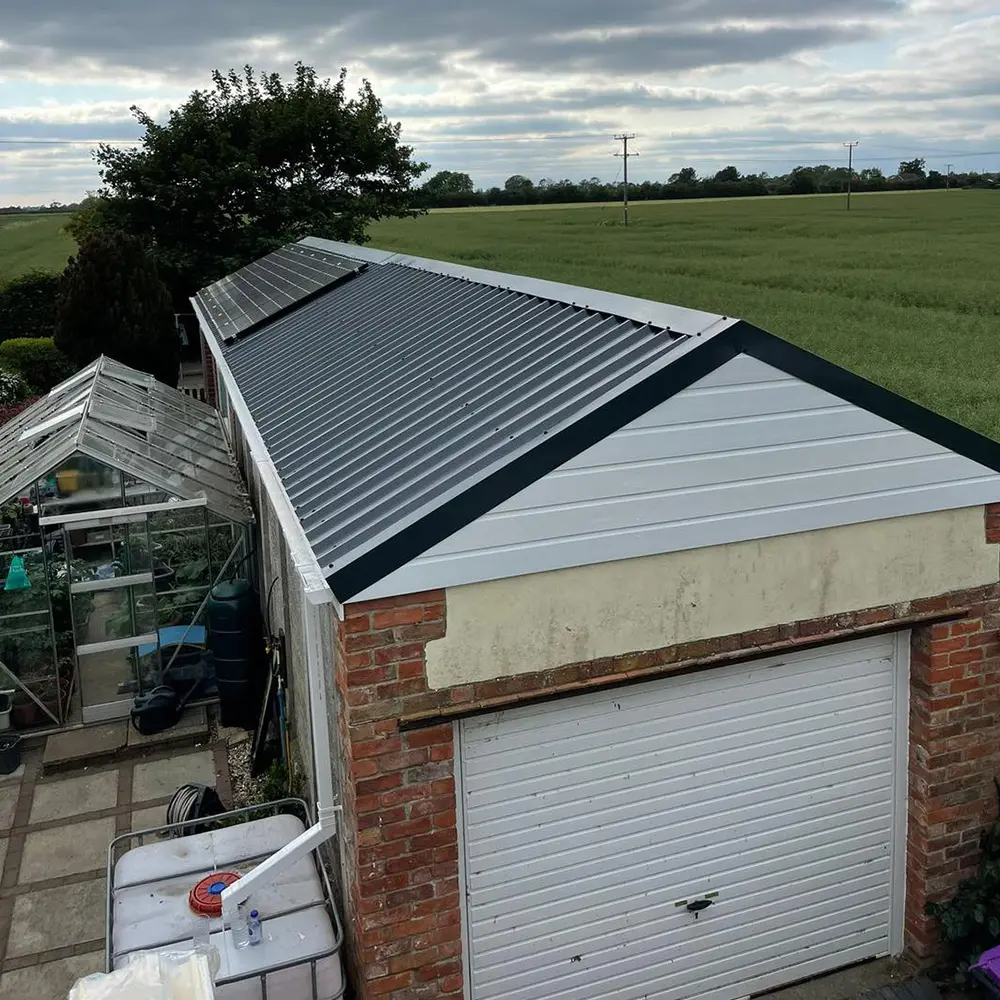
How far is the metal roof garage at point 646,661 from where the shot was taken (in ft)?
16.4

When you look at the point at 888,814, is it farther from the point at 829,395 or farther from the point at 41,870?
the point at 41,870

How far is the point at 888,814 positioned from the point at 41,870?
6.45m

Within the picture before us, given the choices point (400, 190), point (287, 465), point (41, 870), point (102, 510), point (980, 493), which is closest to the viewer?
point (980, 493)

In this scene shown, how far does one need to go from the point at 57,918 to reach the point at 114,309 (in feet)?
64.8

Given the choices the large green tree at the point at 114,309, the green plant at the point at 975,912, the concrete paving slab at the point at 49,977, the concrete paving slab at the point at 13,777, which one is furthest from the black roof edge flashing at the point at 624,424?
the large green tree at the point at 114,309

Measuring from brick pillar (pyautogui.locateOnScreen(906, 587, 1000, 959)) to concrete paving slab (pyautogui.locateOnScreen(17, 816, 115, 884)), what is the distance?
6.12 metres

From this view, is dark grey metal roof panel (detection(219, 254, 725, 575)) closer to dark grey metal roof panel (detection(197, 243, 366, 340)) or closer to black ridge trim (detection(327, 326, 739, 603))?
black ridge trim (detection(327, 326, 739, 603))

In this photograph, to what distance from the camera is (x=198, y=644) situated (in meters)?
10.7

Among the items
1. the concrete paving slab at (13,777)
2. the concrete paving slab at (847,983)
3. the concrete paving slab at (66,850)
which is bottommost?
the concrete paving slab at (66,850)

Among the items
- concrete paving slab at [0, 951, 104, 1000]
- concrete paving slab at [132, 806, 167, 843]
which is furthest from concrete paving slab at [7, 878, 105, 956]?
concrete paving slab at [132, 806, 167, 843]

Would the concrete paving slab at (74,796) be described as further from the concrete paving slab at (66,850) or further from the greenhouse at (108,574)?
the greenhouse at (108,574)

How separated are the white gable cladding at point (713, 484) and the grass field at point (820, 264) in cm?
1115

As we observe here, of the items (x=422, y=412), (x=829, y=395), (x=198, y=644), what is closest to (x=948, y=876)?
(x=829, y=395)

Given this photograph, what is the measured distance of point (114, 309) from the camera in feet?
80.4
